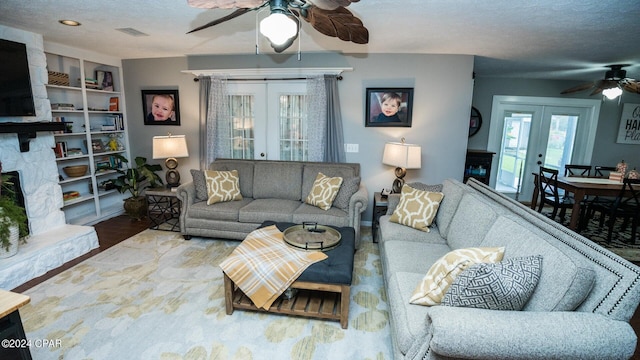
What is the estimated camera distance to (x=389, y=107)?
4023mm

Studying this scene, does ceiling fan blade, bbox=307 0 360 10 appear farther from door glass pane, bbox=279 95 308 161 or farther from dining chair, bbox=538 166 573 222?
dining chair, bbox=538 166 573 222

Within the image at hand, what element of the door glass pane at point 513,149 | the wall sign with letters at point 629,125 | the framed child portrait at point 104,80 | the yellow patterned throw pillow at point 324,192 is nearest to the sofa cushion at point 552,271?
the yellow patterned throw pillow at point 324,192

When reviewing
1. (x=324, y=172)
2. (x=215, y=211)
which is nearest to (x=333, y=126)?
(x=324, y=172)

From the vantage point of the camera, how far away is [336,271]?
2096mm

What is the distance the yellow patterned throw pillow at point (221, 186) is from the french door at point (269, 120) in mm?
779

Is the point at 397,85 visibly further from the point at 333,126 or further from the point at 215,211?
the point at 215,211

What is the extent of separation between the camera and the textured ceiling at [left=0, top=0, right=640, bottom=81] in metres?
2.31

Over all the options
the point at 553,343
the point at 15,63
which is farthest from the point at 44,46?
the point at 553,343

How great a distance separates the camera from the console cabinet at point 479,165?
5.00 meters

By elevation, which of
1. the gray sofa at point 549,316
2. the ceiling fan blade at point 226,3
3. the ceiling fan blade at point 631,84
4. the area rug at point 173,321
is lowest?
the area rug at point 173,321

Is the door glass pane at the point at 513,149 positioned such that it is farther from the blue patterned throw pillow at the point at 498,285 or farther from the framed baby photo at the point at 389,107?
the blue patterned throw pillow at the point at 498,285

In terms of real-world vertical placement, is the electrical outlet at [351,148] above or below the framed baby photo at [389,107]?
below

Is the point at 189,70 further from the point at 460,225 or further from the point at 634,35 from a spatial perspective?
the point at 634,35

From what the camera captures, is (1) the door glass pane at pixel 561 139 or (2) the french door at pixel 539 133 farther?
(1) the door glass pane at pixel 561 139
